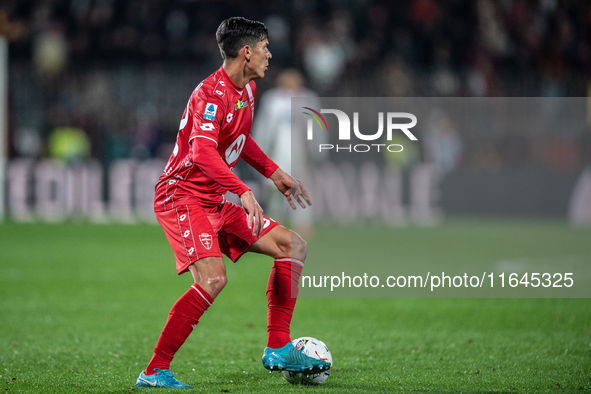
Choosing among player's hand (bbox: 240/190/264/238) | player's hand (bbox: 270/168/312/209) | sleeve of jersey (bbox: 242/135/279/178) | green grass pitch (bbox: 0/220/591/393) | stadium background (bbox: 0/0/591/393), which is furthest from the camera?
stadium background (bbox: 0/0/591/393)

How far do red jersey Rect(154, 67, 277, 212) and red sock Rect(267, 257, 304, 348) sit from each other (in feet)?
1.60

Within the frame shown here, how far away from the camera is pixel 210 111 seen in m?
3.58

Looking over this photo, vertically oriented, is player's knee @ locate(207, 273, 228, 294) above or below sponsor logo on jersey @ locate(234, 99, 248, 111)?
below

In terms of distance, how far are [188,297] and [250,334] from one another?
70.8 inches

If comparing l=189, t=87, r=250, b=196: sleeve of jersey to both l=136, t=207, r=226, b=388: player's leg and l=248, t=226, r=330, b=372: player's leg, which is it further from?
l=248, t=226, r=330, b=372: player's leg

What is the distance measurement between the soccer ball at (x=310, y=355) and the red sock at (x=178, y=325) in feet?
1.91

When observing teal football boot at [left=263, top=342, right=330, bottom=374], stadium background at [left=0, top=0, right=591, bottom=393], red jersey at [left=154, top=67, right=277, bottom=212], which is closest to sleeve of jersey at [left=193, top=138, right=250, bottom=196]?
red jersey at [left=154, top=67, right=277, bottom=212]

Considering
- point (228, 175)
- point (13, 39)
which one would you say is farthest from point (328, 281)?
point (13, 39)

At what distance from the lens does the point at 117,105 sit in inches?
632

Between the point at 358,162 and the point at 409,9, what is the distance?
5813 mm

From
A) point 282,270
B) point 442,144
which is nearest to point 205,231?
point 282,270

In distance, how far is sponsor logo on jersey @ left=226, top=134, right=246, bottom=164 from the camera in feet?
12.8

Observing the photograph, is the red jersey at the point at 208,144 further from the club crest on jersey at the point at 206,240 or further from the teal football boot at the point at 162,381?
the teal football boot at the point at 162,381

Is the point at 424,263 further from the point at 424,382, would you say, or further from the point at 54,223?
the point at 54,223
